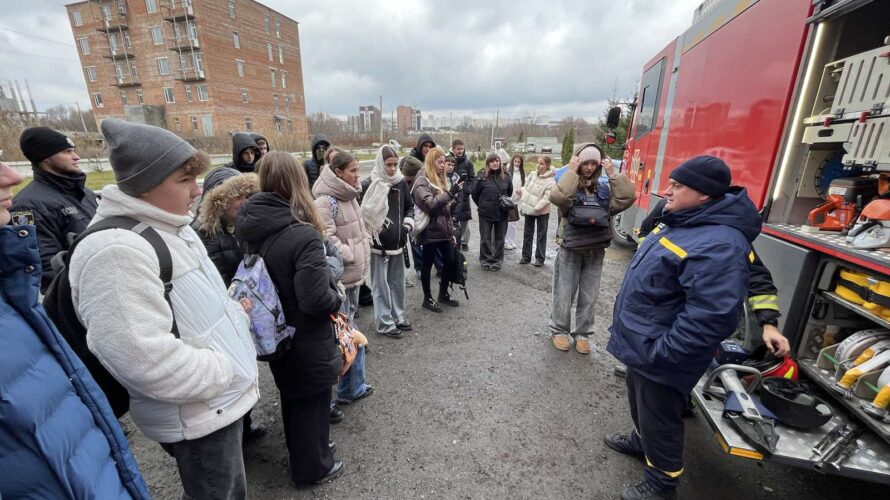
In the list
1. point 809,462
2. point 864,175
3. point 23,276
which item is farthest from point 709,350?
point 23,276

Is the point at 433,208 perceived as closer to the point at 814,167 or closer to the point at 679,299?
the point at 679,299

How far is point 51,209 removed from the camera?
2.63 meters

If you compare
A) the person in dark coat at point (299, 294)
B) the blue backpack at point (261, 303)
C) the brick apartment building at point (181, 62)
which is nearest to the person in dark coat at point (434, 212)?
the person in dark coat at point (299, 294)

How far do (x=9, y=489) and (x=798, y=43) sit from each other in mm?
4194

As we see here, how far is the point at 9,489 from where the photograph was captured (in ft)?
2.96

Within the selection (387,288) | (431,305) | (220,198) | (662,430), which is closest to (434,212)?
(387,288)

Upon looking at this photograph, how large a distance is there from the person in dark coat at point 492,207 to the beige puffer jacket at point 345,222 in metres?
2.97

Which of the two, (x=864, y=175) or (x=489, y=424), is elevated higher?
(x=864, y=175)

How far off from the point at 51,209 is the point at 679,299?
161 inches

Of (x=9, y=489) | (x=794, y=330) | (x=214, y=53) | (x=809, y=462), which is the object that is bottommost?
(x=809, y=462)

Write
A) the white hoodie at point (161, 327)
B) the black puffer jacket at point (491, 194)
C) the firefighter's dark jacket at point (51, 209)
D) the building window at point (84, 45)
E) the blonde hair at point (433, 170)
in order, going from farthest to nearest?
the building window at point (84, 45) → the black puffer jacket at point (491, 194) → the blonde hair at point (433, 170) → the firefighter's dark jacket at point (51, 209) → the white hoodie at point (161, 327)

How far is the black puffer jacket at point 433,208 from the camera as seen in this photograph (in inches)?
169

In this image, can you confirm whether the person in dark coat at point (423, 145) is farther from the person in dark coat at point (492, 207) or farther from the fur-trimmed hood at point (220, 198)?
the fur-trimmed hood at point (220, 198)

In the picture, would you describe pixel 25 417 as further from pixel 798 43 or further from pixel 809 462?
pixel 798 43
